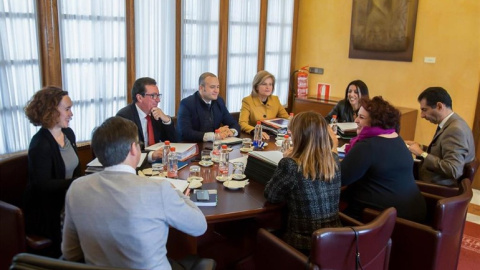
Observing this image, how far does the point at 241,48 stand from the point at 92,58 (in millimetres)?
2026

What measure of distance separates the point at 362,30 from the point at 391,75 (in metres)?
0.66

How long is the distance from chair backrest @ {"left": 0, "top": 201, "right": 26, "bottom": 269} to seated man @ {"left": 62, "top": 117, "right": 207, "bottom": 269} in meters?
0.56

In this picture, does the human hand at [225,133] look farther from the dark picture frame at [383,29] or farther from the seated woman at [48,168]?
the dark picture frame at [383,29]

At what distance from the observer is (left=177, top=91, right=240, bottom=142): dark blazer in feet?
11.4

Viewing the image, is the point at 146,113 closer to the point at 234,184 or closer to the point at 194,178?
the point at 194,178

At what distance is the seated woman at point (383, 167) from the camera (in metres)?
2.38

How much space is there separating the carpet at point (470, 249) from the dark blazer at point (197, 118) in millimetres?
1977

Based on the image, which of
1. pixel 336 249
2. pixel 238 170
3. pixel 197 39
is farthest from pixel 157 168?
pixel 197 39

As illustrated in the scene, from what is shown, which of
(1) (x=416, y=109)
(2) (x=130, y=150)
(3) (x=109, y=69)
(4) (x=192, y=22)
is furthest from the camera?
(1) (x=416, y=109)

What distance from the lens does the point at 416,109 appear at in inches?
201

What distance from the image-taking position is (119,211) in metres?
1.47

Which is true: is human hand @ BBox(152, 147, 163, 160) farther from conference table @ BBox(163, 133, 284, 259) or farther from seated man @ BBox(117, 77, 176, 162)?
seated man @ BBox(117, 77, 176, 162)

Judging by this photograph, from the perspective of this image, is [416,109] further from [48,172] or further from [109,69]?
[48,172]

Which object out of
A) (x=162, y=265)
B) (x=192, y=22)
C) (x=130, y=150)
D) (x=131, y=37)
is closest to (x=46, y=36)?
(x=131, y=37)
